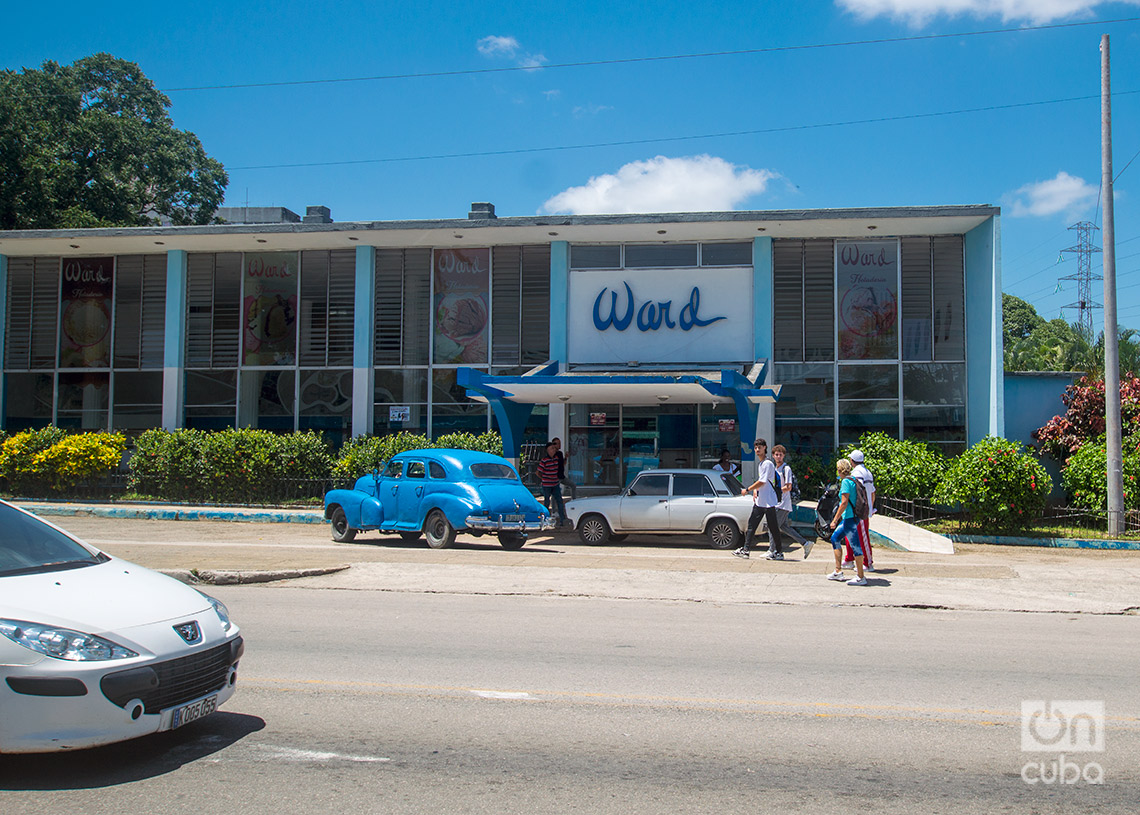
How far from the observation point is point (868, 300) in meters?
23.4

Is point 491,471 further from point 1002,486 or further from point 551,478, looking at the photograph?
point 1002,486

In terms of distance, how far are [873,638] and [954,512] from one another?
511 inches

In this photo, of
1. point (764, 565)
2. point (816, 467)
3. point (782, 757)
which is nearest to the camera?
point (782, 757)

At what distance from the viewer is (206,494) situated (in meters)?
23.0

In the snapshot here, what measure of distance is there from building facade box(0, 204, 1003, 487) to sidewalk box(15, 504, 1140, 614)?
A: 222 inches

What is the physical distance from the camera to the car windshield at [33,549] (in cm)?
529

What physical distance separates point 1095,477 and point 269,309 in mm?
20477

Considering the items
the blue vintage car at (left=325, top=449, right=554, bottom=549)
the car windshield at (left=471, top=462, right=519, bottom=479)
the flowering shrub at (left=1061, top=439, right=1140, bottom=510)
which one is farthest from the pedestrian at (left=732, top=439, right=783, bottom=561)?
the flowering shrub at (left=1061, top=439, right=1140, bottom=510)

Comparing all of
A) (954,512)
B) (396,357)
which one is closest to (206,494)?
(396,357)

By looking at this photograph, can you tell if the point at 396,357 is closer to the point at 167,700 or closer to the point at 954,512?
the point at 954,512

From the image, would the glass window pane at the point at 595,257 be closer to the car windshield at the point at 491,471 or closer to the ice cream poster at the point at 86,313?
the car windshield at the point at 491,471
